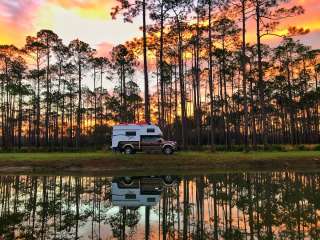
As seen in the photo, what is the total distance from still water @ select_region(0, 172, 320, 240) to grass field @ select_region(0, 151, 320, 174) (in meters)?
10.9

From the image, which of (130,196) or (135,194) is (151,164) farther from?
(130,196)

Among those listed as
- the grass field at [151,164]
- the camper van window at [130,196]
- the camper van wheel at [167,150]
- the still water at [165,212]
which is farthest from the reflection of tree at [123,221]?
the camper van wheel at [167,150]

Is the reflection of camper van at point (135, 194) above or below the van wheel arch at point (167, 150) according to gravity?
below

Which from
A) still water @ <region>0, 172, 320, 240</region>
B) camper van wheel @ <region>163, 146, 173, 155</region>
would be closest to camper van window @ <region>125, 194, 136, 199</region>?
still water @ <region>0, 172, 320, 240</region>

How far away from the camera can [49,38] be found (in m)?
59.8

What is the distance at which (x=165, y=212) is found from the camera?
1309cm

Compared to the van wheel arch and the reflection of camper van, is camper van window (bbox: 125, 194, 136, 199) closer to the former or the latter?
the reflection of camper van

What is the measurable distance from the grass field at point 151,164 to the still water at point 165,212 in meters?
10.9

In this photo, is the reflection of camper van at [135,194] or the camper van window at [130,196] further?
the camper van window at [130,196]

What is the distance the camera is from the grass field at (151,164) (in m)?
31.8

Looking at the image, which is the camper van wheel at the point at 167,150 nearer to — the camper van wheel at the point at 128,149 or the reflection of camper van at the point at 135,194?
the camper van wheel at the point at 128,149

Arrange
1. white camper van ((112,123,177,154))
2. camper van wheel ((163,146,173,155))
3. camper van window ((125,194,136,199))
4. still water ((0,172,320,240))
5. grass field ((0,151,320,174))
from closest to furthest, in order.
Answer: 1. still water ((0,172,320,240))
2. camper van window ((125,194,136,199))
3. grass field ((0,151,320,174))
4. camper van wheel ((163,146,173,155))
5. white camper van ((112,123,177,154))

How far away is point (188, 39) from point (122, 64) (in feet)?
58.2

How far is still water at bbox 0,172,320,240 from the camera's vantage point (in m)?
10.1
